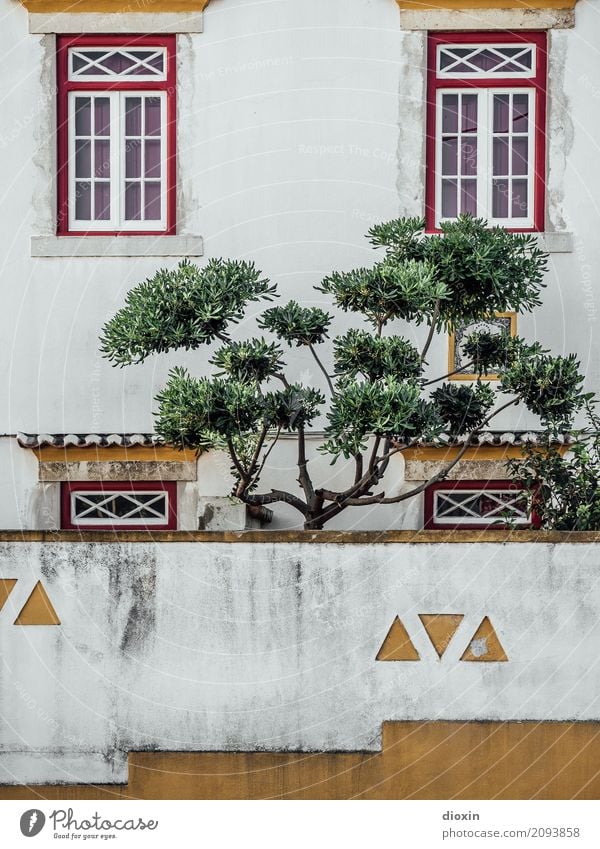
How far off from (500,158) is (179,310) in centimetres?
399

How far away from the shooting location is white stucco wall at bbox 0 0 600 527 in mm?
12820

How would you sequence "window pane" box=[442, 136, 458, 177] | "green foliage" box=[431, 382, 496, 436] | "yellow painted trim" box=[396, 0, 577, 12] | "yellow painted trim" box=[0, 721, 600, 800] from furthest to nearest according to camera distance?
"window pane" box=[442, 136, 458, 177], "yellow painted trim" box=[396, 0, 577, 12], "green foliage" box=[431, 382, 496, 436], "yellow painted trim" box=[0, 721, 600, 800]

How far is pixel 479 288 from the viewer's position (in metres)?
10.9

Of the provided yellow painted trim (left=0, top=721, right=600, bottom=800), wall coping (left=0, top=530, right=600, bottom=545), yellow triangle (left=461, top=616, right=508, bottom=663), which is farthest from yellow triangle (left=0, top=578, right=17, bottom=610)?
yellow triangle (left=461, top=616, right=508, bottom=663)

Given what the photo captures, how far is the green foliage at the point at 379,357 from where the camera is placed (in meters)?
10.6

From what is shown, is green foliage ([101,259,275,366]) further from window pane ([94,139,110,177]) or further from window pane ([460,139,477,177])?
Result: window pane ([460,139,477,177])

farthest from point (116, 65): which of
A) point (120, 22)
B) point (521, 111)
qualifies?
point (521, 111)

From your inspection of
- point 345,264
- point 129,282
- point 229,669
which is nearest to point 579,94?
point 345,264

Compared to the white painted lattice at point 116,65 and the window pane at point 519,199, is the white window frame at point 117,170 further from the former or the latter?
the window pane at point 519,199

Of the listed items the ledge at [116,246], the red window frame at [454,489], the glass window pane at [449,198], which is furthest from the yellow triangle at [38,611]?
the glass window pane at [449,198]

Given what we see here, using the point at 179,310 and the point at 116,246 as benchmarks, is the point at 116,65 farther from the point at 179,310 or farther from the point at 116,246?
the point at 179,310

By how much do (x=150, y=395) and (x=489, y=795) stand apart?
15.9ft

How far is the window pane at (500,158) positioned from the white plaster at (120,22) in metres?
2.86

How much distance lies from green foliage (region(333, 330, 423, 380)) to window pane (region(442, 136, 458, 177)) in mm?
2921
